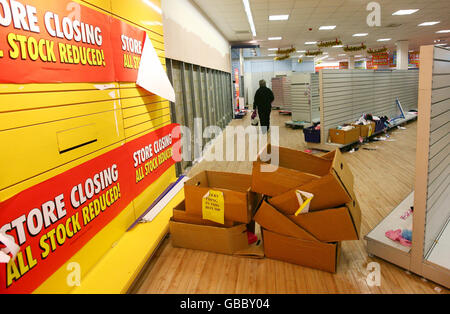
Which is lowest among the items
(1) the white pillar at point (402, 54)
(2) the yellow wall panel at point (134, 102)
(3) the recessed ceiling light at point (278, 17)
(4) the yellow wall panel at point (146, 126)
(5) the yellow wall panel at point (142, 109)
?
Answer: (4) the yellow wall panel at point (146, 126)

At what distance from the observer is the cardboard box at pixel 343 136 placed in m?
6.06

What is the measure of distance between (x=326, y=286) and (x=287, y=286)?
11.0 inches

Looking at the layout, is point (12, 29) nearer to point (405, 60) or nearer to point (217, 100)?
point (217, 100)

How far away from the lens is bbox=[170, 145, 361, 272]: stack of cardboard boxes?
2164 millimetres

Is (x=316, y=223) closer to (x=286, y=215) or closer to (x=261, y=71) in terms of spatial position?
(x=286, y=215)

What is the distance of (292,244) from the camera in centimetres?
237

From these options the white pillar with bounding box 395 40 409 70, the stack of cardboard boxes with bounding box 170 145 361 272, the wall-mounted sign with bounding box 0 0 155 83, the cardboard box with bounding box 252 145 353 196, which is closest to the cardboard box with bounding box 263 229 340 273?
the stack of cardboard boxes with bounding box 170 145 361 272

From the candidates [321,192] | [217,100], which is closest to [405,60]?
[217,100]

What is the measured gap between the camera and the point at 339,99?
6383 millimetres

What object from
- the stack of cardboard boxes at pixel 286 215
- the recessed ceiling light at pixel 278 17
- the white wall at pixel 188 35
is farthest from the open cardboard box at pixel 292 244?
the recessed ceiling light at pixel 278 17

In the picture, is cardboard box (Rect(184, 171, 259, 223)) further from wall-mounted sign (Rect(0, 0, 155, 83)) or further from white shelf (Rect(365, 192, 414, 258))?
wall-mounted sign (Rect(0, 0, 155, 83))

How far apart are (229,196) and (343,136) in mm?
4372

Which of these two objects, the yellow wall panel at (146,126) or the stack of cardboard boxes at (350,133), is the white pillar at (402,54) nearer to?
the stack of cardboard boxes at (350,133)

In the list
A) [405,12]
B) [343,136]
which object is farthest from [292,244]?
[405,12]
